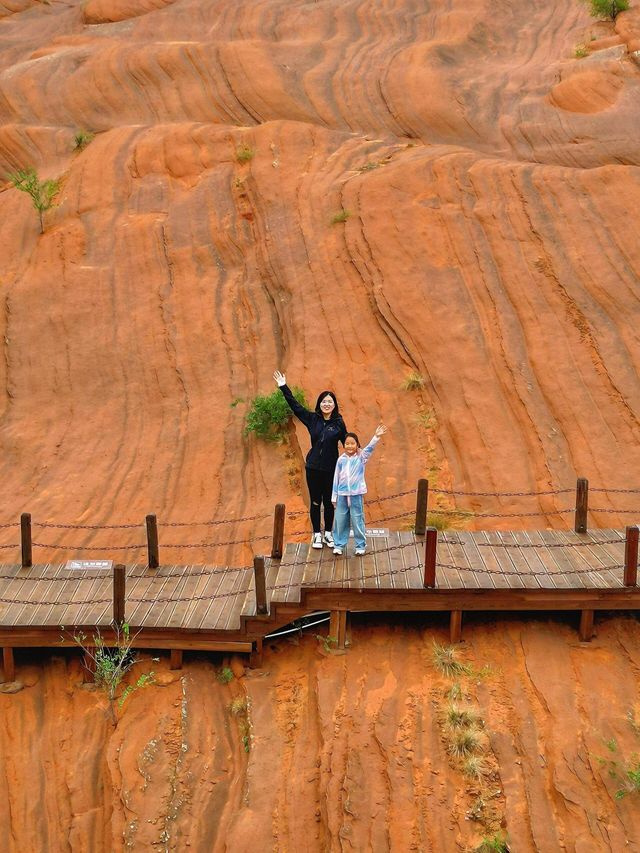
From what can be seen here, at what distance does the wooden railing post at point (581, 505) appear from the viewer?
31.0ft

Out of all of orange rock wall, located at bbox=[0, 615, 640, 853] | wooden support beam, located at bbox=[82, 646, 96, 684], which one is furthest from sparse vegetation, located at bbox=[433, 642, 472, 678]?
wooden support beam, located at bbox=[82, 646, 96, 684]

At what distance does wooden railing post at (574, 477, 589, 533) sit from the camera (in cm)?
946

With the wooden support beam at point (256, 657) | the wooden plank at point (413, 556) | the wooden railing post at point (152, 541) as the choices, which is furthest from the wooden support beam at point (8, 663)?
the wooden plank at point (413, 556)

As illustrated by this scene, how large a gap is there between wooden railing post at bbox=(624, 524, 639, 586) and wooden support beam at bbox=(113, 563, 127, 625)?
4.97 metres

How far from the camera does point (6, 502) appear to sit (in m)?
12.5

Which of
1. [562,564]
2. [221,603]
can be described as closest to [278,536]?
[221,603]

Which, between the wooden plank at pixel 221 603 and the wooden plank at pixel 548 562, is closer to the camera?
the wooden plank at pixel 548 562

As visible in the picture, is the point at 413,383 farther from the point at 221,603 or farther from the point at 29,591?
the point at 29,591

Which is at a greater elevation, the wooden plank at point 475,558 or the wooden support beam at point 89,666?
the wooden plank at point 475,558

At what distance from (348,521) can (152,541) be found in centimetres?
229

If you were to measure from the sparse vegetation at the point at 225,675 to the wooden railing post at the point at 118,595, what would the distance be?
1145mm

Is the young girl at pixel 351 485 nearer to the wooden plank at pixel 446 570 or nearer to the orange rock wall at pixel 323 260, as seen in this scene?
the wooden plank at pixel 446 570

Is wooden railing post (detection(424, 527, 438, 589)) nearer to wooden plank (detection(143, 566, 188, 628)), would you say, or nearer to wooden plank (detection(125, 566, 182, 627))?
wooden plank (detection(143, 566, 188, 628))

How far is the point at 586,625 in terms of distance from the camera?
8305 mm
